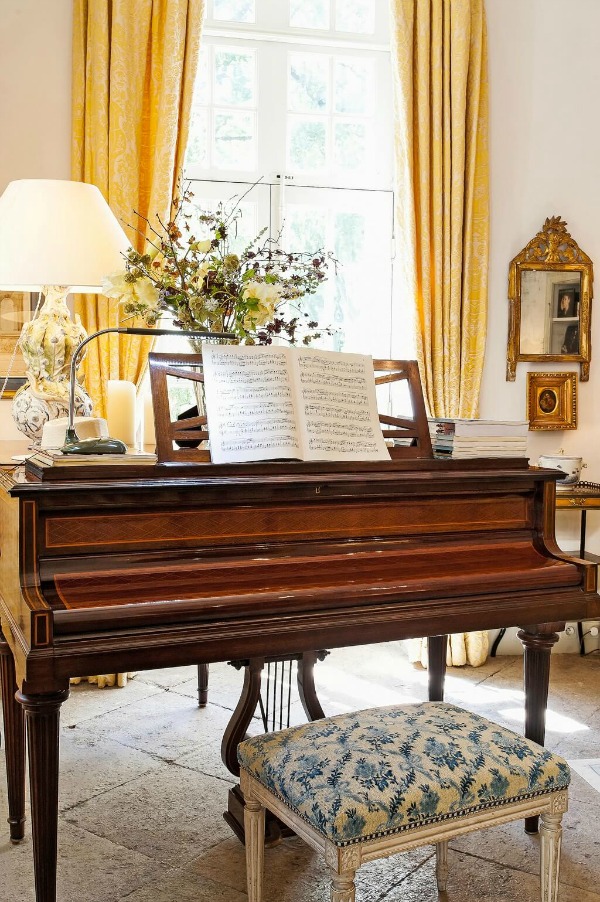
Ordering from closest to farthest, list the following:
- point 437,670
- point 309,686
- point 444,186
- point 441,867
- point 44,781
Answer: point 44,781, point 441,867, point 309,686, point 437,670, point 444,186

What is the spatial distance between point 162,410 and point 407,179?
2568 mm

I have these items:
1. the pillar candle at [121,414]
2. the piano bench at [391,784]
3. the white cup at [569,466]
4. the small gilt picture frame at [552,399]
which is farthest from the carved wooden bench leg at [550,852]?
the small gilt picture frame at [552,399]

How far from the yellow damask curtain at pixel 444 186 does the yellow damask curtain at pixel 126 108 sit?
3.23ft

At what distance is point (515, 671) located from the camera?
4.29 meters

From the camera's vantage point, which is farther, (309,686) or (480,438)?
(309,686)

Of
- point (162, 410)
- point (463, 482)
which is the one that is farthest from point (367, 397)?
point (162, 410)

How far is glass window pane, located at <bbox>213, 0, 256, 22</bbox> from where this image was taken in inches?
169

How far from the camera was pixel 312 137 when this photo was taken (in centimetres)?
446

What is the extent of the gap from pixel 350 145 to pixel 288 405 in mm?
2697

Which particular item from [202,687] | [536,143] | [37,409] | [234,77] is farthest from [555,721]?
[234,77]

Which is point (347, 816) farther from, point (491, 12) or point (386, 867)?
point (491, 12)

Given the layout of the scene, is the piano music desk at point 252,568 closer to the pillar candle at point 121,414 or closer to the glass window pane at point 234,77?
A: the pillar candle at point 121,414

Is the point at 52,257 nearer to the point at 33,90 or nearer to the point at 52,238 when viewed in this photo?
the point at 52,238

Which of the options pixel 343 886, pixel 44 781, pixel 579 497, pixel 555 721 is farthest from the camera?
pixel 579 497
